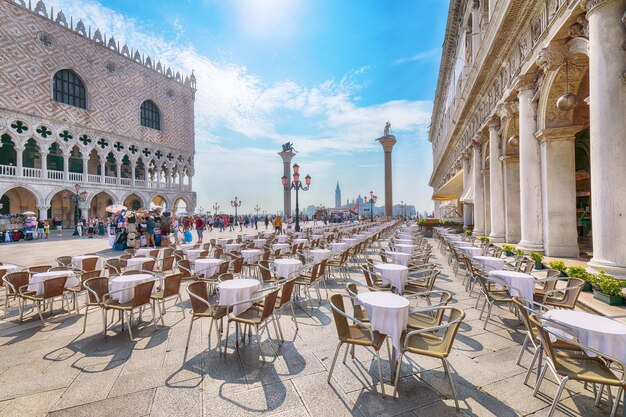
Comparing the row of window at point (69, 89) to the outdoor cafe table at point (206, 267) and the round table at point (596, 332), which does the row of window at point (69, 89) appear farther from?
the round table at point (596, 332)

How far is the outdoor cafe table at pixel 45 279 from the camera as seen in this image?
16.2ft

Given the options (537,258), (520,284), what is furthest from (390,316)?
(537,258)

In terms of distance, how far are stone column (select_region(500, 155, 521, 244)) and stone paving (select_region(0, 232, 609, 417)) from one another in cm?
726

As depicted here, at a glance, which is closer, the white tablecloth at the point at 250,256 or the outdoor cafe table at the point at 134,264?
the outdoor cafe table at the point at 134,264

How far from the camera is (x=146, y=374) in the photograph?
3268 millimetres

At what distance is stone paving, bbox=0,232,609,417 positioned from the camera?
8.84 ft

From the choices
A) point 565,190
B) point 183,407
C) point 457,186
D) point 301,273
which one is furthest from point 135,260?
point 457,186

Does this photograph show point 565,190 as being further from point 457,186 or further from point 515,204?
point 457,186

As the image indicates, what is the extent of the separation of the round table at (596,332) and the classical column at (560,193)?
5530 mm

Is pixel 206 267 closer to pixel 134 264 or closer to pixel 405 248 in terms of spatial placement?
pixel 134 264

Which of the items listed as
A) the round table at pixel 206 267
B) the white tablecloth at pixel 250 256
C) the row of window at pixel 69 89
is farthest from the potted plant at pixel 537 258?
the row of window at pixel 69 89

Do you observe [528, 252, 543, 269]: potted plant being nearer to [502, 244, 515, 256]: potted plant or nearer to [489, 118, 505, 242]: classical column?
[502, 244, 515, 256]: potted plant

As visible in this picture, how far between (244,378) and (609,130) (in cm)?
644

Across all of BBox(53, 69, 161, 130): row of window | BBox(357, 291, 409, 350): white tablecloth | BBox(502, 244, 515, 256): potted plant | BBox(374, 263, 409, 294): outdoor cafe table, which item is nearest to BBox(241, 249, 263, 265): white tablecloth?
BBox(374, 263, 409, 294): outdoor cafe table
